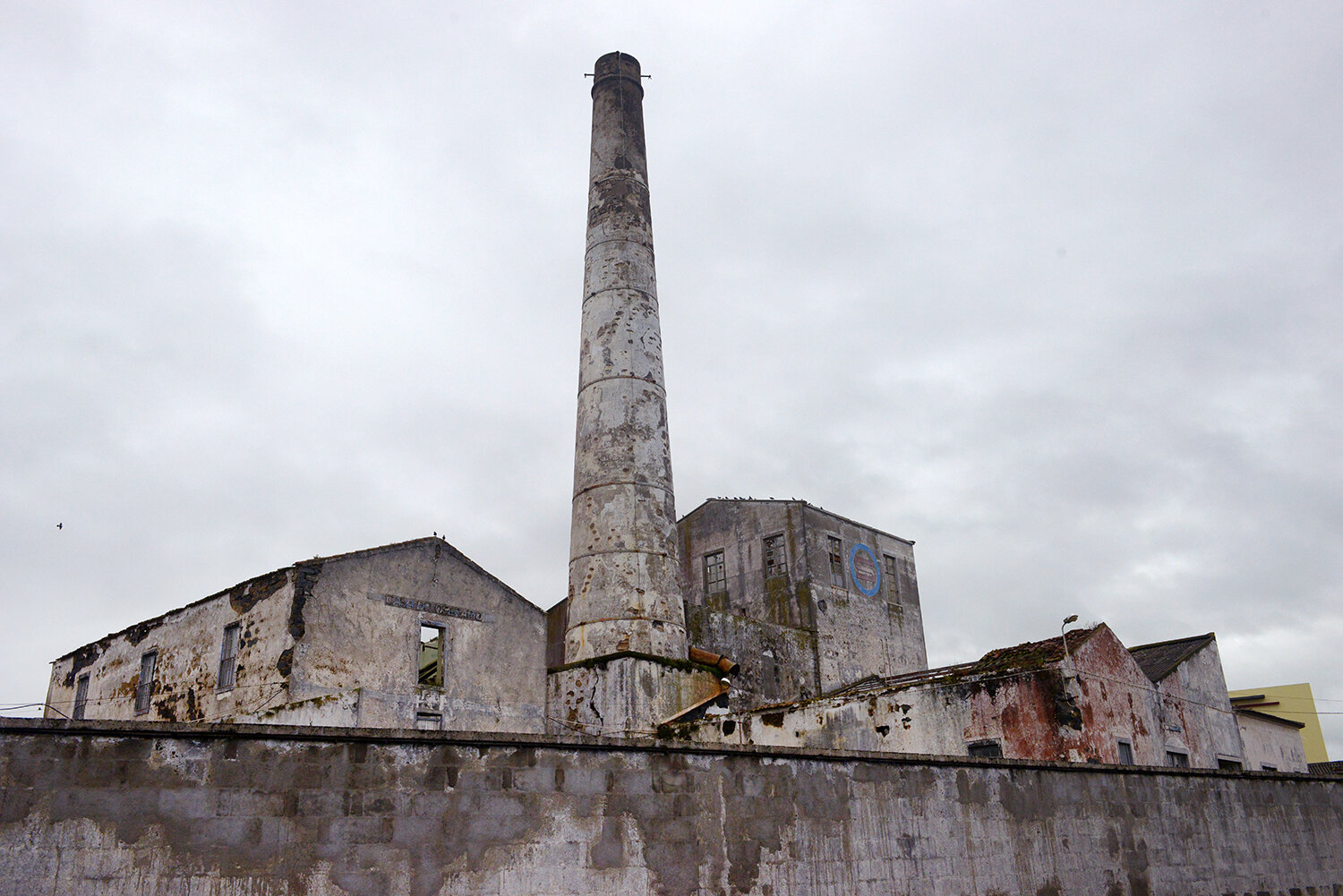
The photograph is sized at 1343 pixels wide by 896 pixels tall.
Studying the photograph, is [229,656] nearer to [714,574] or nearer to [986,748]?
[986,748]

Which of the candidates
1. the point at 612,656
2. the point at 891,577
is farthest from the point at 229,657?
the point at 891,577

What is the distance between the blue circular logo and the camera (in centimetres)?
2577

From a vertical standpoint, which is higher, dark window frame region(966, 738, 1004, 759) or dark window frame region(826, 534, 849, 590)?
dark window frame region(826, 534, 849, 590)

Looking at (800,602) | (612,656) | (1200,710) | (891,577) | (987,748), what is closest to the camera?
(987,748)

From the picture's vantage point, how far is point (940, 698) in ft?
48.0

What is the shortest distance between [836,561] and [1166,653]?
7970mm

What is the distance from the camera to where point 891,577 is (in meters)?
27.1

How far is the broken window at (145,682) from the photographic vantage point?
18984 mm

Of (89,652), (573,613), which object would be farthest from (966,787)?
(89,652)

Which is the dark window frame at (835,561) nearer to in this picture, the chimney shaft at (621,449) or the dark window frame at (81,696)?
the chimney shaft at (621,449)

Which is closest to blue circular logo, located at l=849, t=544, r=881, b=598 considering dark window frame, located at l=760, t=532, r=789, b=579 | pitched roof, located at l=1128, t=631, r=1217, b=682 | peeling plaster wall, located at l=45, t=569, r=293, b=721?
dark window frame, located at l=760, t=532, r=789, b=579

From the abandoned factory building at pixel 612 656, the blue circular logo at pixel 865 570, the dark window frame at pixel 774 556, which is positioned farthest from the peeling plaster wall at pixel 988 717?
the blue circular logo at pixel 865 570

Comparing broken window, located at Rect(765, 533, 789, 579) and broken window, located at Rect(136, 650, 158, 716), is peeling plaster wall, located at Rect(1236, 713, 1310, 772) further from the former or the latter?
broken window, located at Rect(136, 650, 158, 716)

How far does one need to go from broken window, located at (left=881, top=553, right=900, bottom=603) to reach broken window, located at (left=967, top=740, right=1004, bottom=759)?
41.2ft
